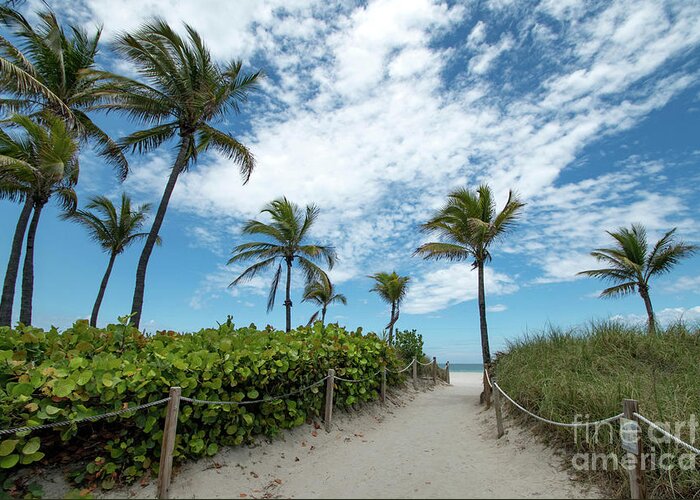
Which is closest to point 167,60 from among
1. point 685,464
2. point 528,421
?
point 528,421

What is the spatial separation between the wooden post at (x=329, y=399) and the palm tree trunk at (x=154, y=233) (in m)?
6.96

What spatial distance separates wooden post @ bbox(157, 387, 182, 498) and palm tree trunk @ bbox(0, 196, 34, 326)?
36.9 ft

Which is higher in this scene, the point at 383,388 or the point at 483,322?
the point at 483,322

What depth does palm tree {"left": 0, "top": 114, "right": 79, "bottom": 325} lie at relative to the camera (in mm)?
11805

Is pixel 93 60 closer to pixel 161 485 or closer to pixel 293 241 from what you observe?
pixel 293 241

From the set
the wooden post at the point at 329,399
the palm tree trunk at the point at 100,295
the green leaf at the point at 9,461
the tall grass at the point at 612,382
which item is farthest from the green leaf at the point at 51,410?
the palm tree trunk at the point at 100,295

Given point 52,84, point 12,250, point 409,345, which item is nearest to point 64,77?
point 52,84

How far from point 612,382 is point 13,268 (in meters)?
16.0

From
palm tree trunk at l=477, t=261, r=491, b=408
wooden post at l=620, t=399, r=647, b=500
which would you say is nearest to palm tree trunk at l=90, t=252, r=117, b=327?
palm tree trunk at l=477, t=261, r=491, b=408

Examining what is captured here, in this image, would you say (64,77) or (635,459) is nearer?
(635,459)

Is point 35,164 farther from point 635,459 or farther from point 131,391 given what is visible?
point 635,459

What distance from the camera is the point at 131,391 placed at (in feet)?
14.9

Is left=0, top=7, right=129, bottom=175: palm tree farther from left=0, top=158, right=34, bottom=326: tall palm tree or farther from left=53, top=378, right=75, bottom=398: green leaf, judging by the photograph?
left=53, top=378, right=75, bottom=398: green leaf

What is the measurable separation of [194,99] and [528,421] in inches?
496
